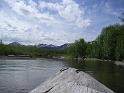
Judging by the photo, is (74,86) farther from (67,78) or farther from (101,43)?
(101,43)

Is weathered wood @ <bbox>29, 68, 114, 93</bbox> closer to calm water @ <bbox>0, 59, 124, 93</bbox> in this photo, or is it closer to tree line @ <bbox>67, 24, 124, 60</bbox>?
calm water @ <bbox>0, 59, 124, 93</bbox>

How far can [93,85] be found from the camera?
18.1 feet

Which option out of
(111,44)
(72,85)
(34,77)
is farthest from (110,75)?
(111,44)

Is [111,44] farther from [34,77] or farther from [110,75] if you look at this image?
[34,77]

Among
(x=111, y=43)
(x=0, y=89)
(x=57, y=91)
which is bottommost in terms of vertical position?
(x=0, y=89)

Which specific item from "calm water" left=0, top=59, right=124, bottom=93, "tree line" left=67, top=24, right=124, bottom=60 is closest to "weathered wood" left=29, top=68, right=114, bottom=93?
"calm water" left=0, top=59, right=124, bottom=93

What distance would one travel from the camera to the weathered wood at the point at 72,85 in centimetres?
466

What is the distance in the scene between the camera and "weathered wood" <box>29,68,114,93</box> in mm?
4659

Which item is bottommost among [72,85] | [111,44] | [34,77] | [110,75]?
[34,77]

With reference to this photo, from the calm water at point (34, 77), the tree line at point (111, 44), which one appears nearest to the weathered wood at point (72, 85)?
the calm water at point (34, 77)

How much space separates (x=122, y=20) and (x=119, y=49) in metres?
37.7

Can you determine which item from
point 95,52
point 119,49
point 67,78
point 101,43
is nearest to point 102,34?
point 101,43

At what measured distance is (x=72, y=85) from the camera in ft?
15.9

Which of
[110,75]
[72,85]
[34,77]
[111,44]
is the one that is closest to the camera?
[72,85]
